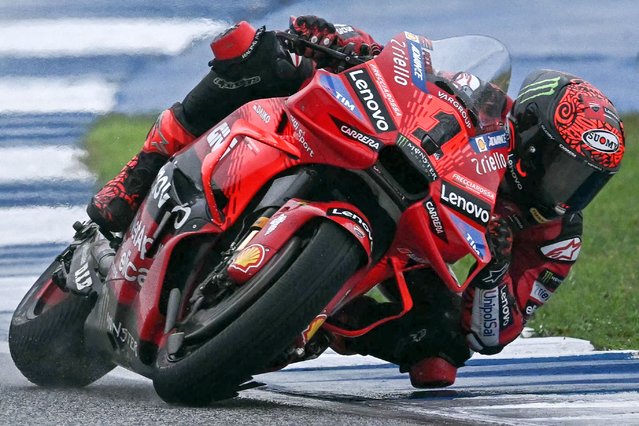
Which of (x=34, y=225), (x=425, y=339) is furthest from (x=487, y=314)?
(x=34, y=225)

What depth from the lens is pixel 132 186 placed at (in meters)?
4.86

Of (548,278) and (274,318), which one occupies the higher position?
(274,318)

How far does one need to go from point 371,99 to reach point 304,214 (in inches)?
16.9

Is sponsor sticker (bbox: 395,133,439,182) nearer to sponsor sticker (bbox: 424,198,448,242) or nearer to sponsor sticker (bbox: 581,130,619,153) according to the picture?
sponsor sticker (bbox: 424,198,448,242)

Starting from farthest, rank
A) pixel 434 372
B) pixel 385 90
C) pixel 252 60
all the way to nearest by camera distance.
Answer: pixel 434 372 → pixel 252 60 → pixel 385 90

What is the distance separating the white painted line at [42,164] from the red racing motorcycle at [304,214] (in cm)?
281

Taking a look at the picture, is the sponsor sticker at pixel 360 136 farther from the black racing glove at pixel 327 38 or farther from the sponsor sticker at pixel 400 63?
the black racing glove at pixel 327 38

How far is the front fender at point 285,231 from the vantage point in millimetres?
3760

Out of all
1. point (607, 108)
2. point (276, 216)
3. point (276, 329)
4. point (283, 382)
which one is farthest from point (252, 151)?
point (283, 382)

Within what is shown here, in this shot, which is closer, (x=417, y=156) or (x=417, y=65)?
(x=417, y=156)

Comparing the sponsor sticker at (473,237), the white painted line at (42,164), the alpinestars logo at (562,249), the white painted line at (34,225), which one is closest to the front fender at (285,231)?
the sponsor sticker at (473,237)

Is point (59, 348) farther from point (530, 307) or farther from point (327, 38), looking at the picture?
point (530, 307)

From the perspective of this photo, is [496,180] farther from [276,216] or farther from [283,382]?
[283,382]

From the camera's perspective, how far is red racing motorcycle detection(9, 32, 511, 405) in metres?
3.72
